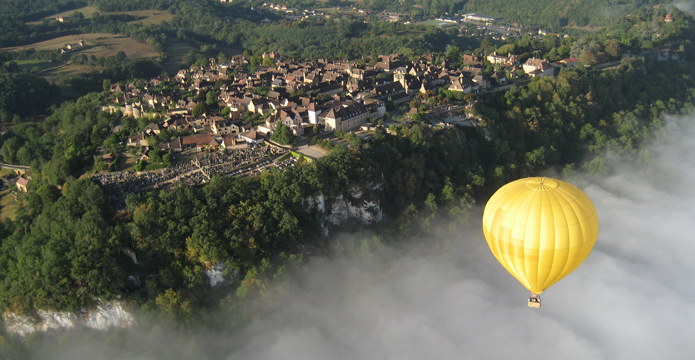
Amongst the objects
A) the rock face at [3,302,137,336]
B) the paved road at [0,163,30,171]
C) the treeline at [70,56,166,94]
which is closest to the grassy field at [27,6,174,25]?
the treeline at [70,56,166,94]

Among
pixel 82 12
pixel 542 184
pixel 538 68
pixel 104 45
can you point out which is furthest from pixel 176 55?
pixel 542 184

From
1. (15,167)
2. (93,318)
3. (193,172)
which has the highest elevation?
(193,172)

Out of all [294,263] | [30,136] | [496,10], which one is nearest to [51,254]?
[294,263]

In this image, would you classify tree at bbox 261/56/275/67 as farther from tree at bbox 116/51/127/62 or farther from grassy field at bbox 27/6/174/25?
grassy field at bbox 27/6/174/25

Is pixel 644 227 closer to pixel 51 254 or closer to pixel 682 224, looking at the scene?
pixel 682 224

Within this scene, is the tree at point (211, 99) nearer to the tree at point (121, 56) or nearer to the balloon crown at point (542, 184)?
the balloon crown at point (542, 184)

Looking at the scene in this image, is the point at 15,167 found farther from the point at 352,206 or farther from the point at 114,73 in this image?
the point at 352,206

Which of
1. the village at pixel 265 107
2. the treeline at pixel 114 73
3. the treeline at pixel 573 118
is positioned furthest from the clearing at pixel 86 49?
the treeline at pixel 573 118
